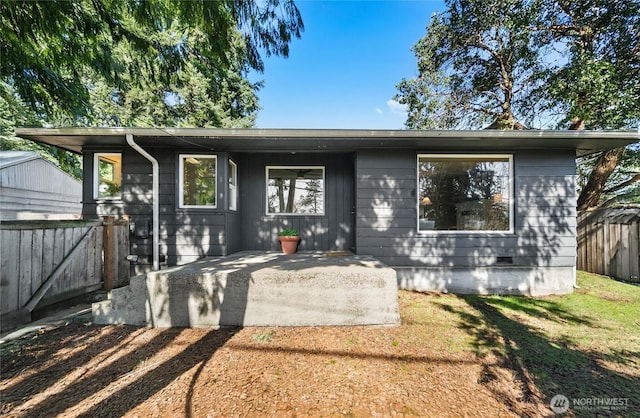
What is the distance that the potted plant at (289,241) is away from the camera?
16.4 feet

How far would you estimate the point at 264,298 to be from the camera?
3.23 meters

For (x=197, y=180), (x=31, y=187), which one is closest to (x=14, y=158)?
(x=31, y=187)

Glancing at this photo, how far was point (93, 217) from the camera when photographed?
16.5 ft

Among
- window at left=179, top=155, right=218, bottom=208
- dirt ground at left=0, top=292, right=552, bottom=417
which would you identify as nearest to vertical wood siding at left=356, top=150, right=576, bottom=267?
dirt ground at left=0, top=292, right=552, bottom=417

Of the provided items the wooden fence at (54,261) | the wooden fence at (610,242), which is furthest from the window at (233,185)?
the wooden fence at (610,242)

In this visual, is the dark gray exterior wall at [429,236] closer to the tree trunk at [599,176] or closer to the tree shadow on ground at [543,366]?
the tree shadow on ground at [543,366]

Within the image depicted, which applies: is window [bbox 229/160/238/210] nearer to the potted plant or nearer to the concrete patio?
the potted plant

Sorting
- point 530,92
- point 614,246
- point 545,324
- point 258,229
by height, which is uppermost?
point 530,92

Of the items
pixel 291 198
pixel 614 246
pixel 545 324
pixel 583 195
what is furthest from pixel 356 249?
pixel 583 195

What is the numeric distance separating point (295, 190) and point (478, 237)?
363 cm

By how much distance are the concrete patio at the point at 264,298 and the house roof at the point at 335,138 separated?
2112 millimetres

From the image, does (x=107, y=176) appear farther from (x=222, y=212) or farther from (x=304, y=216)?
(x=304, y=216)

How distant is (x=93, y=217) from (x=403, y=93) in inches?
401

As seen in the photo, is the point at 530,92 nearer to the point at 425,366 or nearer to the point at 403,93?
the point at 403,93
